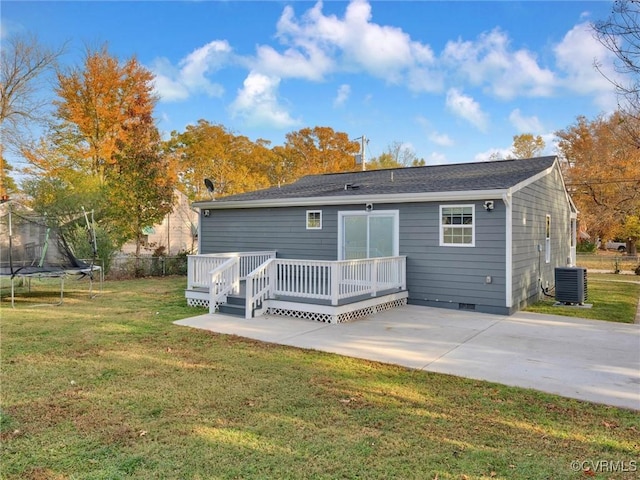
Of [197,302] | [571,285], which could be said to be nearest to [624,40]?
[571,285]

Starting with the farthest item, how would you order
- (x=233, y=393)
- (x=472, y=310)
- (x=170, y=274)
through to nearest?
(x=170, y=274) → (x=472, y=310) → (x=233, y=393)

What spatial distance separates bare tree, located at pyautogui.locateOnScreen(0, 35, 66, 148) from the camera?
58.5ft

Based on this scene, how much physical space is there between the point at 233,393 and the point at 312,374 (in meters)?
0.96

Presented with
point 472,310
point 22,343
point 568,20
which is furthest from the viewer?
point 568,20

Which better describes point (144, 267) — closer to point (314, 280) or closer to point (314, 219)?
point (314, 219)

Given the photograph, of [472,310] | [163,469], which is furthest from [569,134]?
[163,469]

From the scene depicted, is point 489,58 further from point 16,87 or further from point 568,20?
point 16,87

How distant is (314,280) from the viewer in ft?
24.9

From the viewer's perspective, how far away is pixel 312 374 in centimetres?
449

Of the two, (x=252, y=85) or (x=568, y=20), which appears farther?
(x=252, y=85)

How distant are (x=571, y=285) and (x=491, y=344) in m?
4.56

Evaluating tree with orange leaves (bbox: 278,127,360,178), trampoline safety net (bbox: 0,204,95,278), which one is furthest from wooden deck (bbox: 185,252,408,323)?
tree with orange leaves (bbox: 278,127,360,178)

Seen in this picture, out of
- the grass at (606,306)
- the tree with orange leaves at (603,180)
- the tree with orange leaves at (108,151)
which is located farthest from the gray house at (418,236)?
the tree with orange leaves at (603,180)

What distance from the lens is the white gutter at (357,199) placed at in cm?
810
